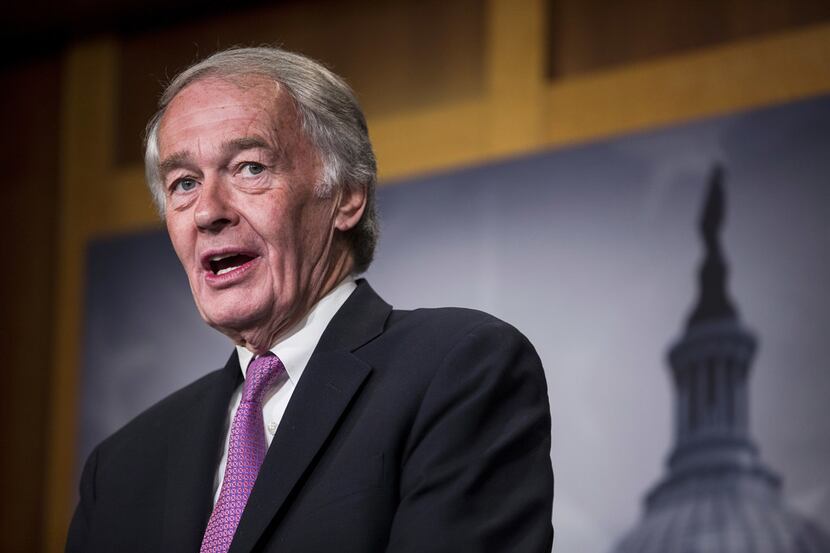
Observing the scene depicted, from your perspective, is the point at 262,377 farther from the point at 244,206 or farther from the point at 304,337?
the point at 244,206

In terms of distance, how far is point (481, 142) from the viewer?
4.06 m

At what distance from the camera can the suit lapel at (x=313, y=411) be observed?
157 centimetres

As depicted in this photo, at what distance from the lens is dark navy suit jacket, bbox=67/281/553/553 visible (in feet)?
4.89

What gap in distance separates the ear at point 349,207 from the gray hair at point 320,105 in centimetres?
1

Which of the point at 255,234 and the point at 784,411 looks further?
the point at 784,411

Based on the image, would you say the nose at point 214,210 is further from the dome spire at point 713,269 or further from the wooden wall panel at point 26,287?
the wooden wall panel at point 26,287

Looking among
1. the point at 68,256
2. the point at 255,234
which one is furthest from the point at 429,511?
the point at 68,256

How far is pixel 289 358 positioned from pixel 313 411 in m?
0.15

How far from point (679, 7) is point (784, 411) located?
127 centimetres

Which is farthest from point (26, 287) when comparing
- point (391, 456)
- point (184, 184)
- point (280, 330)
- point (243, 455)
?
point (391, 456)

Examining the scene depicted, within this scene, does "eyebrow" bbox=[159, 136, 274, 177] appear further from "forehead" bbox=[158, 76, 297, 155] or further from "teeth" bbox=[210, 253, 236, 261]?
"teeth" bbox=[210, 253, 236, 261]

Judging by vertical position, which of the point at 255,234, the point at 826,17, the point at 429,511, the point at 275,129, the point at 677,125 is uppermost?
the point at 826,17

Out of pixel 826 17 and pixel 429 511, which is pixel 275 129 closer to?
pixel 429 511

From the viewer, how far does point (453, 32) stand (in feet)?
14.0
